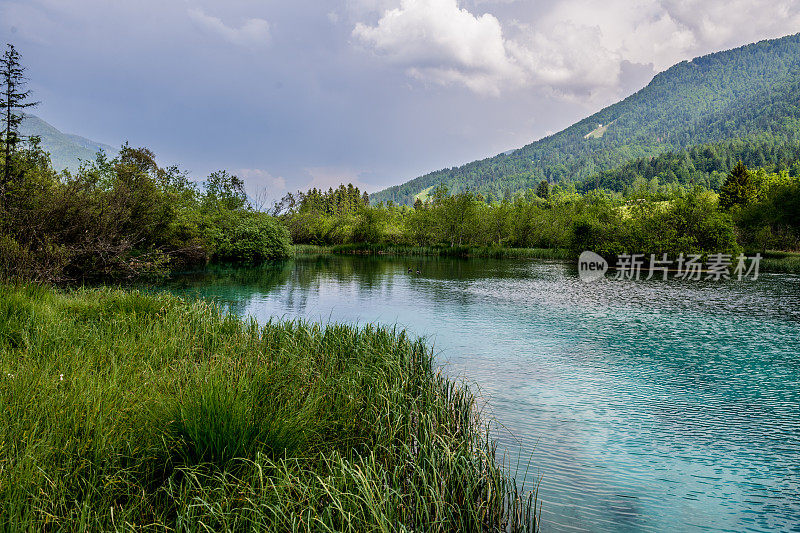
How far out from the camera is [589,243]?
127 ft

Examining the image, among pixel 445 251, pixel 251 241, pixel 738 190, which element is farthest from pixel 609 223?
pixel 251 241

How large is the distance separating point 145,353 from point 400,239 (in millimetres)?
57592

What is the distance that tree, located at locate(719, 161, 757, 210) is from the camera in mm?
50475

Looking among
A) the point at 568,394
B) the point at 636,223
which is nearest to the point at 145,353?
the point at 568,394

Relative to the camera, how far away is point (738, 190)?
52.3 metres

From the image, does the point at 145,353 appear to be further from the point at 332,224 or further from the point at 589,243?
the point at 332,224

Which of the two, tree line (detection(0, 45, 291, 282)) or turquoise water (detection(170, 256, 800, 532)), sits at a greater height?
tree line (detection(0, 45, 291, 282))

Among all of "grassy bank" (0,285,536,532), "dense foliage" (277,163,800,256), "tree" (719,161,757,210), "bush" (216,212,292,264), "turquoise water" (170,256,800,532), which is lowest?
"turquoise water" (170,256,800,532)

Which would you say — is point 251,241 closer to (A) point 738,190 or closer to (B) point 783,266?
(B) point 783,266
